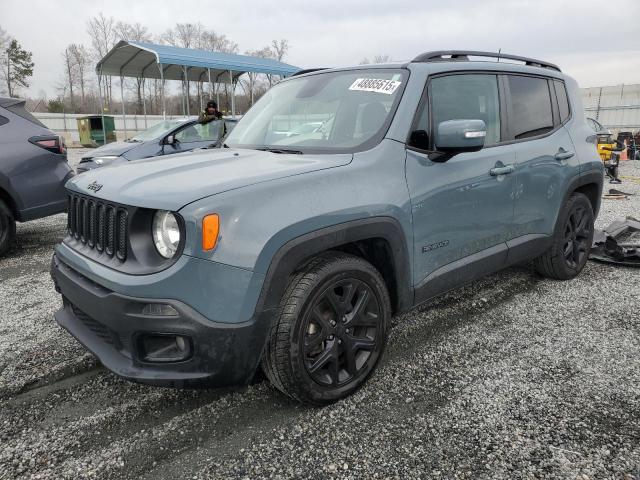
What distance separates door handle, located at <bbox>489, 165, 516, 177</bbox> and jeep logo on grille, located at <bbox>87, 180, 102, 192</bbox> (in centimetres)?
236

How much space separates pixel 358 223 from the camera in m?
2.39

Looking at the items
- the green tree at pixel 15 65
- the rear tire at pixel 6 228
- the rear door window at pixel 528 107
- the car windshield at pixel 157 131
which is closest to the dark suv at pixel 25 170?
the rear tire at pixel 6 228

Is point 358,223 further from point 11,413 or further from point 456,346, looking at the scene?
point 11,413

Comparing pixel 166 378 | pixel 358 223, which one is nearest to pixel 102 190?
pixel 166 378

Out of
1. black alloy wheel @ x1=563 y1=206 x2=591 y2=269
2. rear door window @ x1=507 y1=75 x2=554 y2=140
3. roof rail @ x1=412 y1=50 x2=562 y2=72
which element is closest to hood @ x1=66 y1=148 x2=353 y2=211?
roof rail @ x1=412 y1=50 x2=562 y2=72

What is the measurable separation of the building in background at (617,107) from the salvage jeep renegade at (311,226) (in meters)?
22.8

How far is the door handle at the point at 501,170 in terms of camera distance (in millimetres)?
3178

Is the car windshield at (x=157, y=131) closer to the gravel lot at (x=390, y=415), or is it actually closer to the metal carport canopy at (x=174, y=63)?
the gravel lot at (x=390, y=415)

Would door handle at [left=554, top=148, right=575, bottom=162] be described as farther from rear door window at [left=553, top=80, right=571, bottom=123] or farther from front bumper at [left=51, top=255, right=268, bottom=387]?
front bumper at [left=51, top=255, right=268, bottom=387]

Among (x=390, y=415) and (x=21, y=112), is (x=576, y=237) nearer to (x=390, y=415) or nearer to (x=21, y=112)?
(x=390, y=415)

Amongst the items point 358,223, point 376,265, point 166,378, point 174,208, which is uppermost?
point 174,208

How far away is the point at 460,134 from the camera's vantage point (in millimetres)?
2600

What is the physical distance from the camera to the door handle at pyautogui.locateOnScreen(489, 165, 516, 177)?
3178 millimetres

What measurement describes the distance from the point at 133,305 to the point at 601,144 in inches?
568
